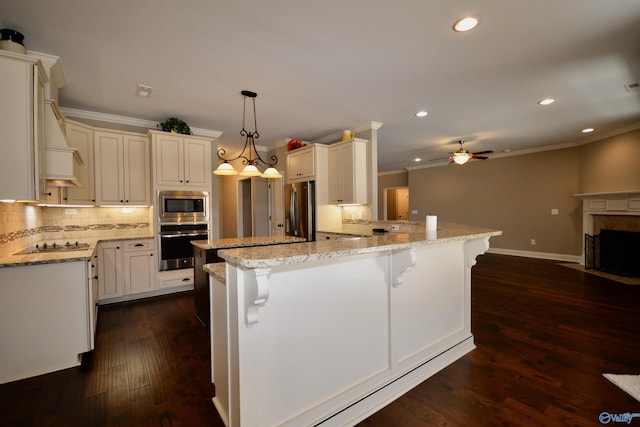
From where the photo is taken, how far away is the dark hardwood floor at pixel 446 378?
1740 millimetres

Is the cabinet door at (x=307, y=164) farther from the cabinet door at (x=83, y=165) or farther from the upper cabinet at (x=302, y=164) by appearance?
the cabinet door at (x=83, y=165)

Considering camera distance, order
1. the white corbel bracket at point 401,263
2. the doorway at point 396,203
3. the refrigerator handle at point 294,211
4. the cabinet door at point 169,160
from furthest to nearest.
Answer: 1. the doorway at point 396,203
2. the refrigerator handle at point 294,211
3. the cabinet door at point 169,160
4. the white corbel bracket at point 401,263

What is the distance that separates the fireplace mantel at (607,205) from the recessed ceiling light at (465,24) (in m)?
5.00

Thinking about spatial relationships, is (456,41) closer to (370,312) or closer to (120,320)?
(370,312)

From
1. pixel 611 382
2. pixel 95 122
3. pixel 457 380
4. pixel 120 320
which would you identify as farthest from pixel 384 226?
pixel 95 122

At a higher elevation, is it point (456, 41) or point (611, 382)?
point (456, 41)

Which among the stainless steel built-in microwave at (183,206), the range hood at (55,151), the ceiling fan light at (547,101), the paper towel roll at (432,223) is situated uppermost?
the ceiling fan light at (547,101)

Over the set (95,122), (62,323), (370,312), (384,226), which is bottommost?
(62,323)

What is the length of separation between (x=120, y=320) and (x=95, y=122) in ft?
8.81

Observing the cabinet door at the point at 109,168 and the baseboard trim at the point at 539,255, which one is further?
the baseboard trim at the point at 539,255

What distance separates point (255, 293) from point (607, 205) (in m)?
6.98

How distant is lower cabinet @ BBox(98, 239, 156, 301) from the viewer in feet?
12.0

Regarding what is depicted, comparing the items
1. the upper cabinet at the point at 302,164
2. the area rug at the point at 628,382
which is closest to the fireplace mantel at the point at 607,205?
the area rug at the point at 628,382

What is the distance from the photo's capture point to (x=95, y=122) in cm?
392
